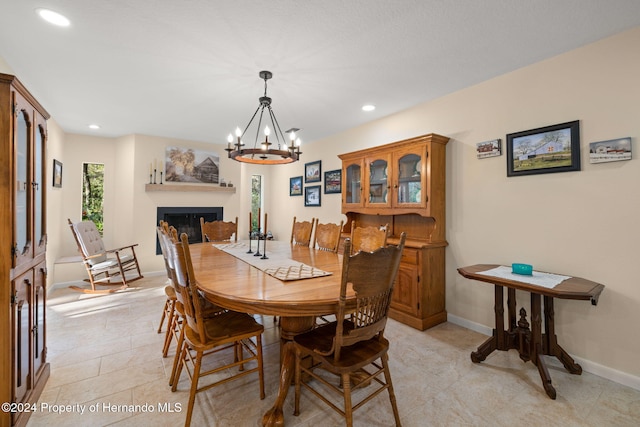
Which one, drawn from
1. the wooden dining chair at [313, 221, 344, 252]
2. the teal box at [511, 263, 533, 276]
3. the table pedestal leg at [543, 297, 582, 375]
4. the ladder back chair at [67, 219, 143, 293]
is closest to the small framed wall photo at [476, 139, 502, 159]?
the teal box at [511, 263, 533, 276]

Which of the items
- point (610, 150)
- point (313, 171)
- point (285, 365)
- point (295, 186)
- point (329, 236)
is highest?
point (313, 171)

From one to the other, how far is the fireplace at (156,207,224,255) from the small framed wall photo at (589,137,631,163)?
5456 mm

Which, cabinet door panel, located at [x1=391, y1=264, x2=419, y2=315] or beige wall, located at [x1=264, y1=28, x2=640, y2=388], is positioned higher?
beige wall, located at [x1=264, y1=28, x2=640, y2=388]

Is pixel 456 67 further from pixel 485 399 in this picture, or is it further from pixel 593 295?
pixel 485 399

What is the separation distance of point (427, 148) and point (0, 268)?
3.30m

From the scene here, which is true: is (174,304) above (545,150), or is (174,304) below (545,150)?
below

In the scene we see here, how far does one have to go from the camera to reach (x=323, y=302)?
4.69 ft

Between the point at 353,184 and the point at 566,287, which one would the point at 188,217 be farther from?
the point at 566,287

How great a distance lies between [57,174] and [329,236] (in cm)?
426

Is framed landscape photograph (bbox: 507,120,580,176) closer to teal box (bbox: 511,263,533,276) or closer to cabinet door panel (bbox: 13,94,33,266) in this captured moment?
teal box (bbox: 511,263,533,276)

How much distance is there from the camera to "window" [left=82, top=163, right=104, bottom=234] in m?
4.94

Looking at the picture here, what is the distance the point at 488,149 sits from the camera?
2811mm

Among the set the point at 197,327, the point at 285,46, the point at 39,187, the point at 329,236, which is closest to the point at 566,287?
the point at 329,236

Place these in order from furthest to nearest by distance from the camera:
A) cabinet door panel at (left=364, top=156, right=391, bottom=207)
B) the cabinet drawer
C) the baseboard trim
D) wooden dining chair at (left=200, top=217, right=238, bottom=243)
Result: 1. wooden dining chair at (left=200, top=217, right=238, bottom=243)
2. cabinet door panel at (left=364, top=156, right=391, bottom=207)
3. the cabinet drawer
4. the baseboard trim
